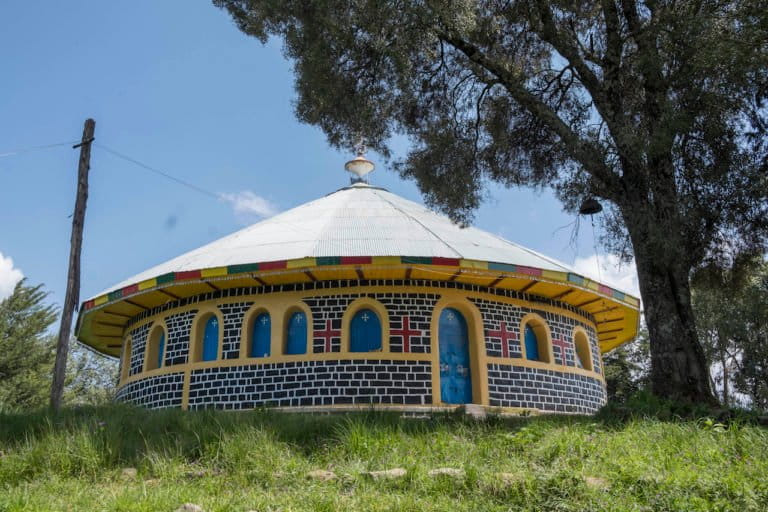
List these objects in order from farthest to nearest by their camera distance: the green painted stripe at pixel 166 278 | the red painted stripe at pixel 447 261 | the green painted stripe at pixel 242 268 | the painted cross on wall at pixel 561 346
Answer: the painted cross on wall at pixel 561 346, the green painted stripe at pixel 166 278, the green painted stripe at pixel 242 268, the red painted stripe at pixel 447 261

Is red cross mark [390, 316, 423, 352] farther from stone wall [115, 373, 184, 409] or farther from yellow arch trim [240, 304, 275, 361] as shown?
stone wall [115, 373, 184, 409]

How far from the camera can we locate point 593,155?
30.9 ft

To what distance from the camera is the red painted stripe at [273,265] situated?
459 inches

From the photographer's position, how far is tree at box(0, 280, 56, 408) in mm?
26500

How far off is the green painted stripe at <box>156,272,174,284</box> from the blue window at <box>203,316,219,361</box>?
3.85 feet

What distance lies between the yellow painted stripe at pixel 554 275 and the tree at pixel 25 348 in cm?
2174

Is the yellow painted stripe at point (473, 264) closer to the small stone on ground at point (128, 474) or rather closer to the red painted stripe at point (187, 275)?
the red painted stripe at point (187, 275)

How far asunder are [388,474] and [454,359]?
21.4ft

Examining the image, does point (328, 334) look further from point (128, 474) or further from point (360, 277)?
point (128, 474)

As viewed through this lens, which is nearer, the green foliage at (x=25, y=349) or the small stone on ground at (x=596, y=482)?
the small stone on ground at (x=596, y=482)

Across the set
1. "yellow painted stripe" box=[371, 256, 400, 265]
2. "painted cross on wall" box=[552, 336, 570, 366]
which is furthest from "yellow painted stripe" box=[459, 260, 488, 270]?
"painted cross on wall" box=[552, 336, 570, 366]

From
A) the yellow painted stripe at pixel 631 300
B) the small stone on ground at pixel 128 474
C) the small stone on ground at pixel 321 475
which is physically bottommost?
the small stone on ground at pixel 321 475

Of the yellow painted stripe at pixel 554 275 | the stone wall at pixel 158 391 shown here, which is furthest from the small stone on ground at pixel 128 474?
the yellow painted stripe at pixel 554 275

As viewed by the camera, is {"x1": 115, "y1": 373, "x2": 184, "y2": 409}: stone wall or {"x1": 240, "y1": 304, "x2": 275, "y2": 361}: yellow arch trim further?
{"x1": 115, "y1": 373, "x2": 184, "y2": 409}: stone wall
